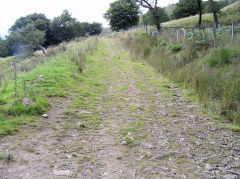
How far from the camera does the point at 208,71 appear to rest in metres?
5.91

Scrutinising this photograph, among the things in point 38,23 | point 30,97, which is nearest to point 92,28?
point 38,23

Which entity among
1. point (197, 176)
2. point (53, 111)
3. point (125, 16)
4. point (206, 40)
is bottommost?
point (197, 176)

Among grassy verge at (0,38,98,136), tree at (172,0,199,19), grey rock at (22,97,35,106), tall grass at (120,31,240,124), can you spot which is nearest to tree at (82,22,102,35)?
tree at (172,0,199,19)

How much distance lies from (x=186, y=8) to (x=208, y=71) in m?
42.6

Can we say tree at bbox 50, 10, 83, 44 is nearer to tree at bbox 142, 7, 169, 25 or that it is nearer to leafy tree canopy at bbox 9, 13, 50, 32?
leafy tree canopy at bbox 9, 13, 50, 32

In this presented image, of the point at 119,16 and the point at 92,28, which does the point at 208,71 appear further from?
the point at 92,28

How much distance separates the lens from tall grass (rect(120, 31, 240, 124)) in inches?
168

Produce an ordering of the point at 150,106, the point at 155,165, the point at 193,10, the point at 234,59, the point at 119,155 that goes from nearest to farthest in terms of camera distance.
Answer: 1. the point at 155,165
2. the point at 119,155
3. the point at 150,106
4. the point at 234,59
5. the point at 193,10

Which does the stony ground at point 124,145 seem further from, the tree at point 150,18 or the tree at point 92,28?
the tree at point 92,28

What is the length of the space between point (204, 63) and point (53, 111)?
5.64 m

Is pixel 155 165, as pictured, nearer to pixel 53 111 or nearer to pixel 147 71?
pixel 53 111

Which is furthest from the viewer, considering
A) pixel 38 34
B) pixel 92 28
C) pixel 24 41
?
pixel 92 28

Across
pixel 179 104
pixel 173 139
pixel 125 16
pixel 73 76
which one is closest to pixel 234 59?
pixel 179 104

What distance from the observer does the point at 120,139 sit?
11.2ft
